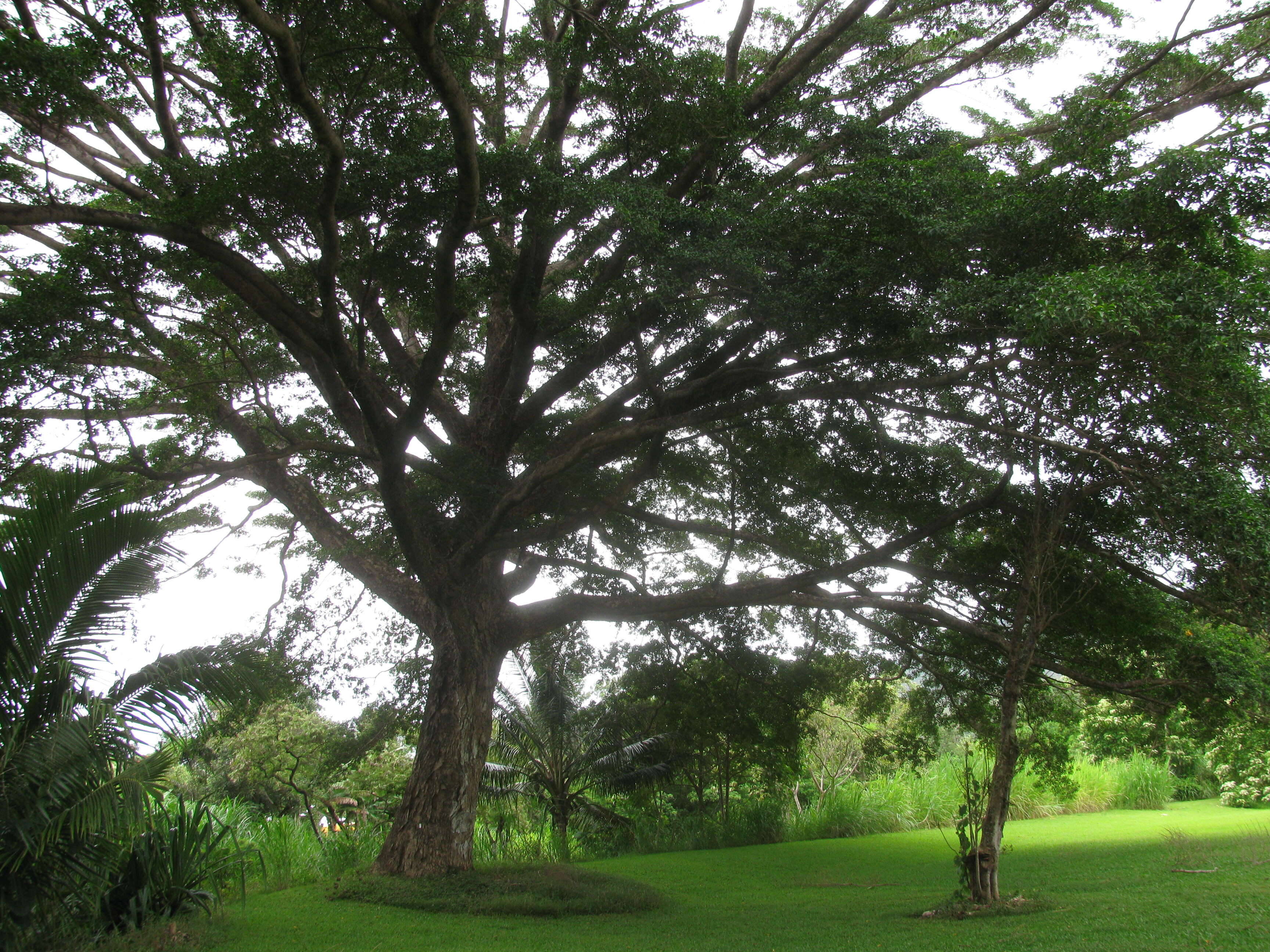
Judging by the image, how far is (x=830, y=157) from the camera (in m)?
9.07

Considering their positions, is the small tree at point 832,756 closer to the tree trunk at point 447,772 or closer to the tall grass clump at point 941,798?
the tall grass clump at point 941,798

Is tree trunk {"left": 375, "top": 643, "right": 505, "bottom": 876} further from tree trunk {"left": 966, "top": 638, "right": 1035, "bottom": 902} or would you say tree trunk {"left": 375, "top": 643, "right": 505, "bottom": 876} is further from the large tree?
tree trunk {"left": 966, "top": 638, "right": 1035, "bottom": 902}

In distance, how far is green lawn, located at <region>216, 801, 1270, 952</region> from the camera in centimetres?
546

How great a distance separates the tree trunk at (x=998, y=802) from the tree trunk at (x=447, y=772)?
5107 millimetres

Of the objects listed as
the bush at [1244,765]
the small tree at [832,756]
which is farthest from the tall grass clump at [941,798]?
the bush at [1244,765]

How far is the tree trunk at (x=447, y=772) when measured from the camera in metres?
8.58

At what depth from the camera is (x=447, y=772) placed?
8.91 metres

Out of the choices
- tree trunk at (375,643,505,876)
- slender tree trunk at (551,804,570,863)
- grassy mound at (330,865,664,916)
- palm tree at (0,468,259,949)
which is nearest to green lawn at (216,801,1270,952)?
grassy mound at (330,865,664,916)

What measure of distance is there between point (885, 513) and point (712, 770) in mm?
8342

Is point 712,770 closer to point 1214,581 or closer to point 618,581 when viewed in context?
point 618,581

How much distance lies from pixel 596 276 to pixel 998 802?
240 inches

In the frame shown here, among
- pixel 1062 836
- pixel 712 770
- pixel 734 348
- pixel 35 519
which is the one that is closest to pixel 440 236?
pixel 734 348

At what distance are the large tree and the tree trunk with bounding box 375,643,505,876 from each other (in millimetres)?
39

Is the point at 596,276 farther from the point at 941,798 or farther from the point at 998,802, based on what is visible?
the point at 941,798
